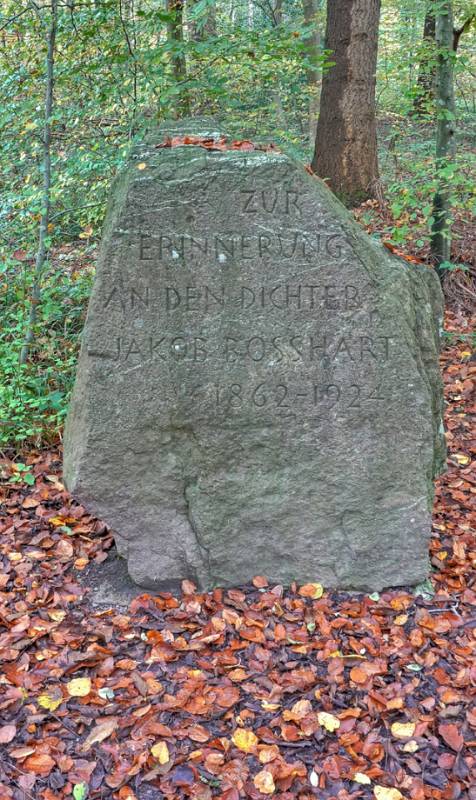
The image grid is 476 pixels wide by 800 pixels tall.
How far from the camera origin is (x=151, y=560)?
3152 millimetres

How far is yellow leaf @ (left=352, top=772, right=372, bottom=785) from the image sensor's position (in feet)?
7.51

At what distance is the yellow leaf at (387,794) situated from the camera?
2.24 meters

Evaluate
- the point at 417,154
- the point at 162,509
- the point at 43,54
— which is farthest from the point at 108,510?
the point at 417,154

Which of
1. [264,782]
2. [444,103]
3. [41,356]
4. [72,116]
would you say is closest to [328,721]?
[264,782]

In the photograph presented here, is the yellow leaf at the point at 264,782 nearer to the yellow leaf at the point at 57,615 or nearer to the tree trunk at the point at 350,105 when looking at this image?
the yellow leaf at the point at 57,615

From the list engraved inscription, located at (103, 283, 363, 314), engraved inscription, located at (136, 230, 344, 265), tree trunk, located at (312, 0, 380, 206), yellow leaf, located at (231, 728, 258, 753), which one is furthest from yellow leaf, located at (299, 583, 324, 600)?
tree trunk, located at (312, 0, 380, 206)

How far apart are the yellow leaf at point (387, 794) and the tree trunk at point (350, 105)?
5882 mm

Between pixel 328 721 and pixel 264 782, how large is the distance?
1.15 ft

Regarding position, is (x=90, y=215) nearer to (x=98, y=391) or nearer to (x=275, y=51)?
(x=275, y=51)

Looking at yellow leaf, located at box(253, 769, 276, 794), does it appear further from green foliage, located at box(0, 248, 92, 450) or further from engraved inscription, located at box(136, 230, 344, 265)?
green foliage, located at box(0, 248, 92, 450)

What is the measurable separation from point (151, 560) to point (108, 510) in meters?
0.33

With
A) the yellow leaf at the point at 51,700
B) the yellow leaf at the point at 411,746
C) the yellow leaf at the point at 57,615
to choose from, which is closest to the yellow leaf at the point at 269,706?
the yellow leaf at the point at 411,746

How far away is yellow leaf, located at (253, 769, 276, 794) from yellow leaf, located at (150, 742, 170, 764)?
32 centimetres

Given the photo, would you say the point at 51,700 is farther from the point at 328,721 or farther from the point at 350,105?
the point at 350,105
